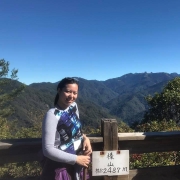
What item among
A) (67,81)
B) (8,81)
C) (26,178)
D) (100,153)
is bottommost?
(26,178)

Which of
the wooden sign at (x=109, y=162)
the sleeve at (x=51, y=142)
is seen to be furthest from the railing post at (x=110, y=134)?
the sleeve at (x=51, y=142)

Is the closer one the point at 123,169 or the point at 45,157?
the point at 45,157

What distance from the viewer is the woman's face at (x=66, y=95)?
2086mm

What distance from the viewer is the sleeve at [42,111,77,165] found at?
1890mm

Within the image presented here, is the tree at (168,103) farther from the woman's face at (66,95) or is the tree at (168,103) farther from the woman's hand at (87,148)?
the woman's face at (66,95)

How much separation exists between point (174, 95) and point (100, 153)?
53.7 ft

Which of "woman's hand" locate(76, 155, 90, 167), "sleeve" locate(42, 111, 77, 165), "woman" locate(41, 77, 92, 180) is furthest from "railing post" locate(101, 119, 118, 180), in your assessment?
"sleeve" locate(42, 111, 77, 165)

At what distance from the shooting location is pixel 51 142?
189 cm

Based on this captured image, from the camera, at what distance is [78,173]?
212cm

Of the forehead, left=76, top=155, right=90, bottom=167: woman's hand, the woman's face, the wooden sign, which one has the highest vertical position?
the forehead

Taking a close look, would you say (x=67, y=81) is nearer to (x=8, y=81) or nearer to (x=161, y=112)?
(x=161, y=112)

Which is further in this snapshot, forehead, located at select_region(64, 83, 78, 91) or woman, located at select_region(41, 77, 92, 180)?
forehead, located at select_region(64, 83, 78, 91)

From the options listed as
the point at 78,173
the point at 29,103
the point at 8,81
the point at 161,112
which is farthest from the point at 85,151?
the point at 29,103

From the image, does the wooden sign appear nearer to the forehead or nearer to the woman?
the woman
